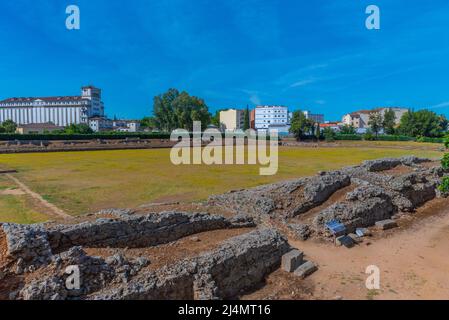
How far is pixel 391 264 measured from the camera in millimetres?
8633

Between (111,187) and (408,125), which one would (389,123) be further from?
(111,187)

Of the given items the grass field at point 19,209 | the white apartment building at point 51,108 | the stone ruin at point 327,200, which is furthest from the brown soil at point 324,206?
the white apartment building at point 51,108

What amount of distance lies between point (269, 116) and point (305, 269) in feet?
460

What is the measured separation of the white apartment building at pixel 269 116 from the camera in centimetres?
14250

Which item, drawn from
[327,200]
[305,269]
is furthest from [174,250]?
[327,200]

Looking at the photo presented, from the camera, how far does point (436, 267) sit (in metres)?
8.37

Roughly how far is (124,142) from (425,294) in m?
60.2

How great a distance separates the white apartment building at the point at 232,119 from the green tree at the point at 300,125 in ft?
181

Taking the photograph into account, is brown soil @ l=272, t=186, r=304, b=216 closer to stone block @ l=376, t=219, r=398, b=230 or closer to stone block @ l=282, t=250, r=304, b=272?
stone block @ l=376, t=219, r=398, b=230

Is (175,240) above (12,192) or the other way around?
the other way around

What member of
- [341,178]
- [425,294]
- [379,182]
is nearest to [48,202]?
[341,178]
